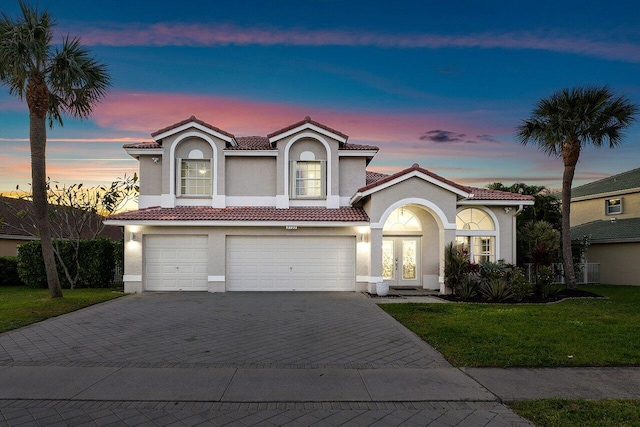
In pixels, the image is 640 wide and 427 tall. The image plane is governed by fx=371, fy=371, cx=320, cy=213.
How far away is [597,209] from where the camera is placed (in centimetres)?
2502

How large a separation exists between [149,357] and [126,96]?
13.5m

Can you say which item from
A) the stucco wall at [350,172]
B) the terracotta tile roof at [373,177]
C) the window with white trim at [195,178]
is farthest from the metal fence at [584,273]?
the window with white trim at [195,178]

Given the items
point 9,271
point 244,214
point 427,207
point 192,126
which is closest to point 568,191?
point 427,207

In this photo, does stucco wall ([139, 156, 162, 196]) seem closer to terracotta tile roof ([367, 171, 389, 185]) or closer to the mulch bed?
terracotta tile roof ([367, 171, 389, 185])

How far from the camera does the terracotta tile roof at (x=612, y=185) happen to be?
2327cm

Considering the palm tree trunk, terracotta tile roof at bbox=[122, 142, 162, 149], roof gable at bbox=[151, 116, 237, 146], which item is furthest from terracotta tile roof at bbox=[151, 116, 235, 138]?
the palm tree trunk

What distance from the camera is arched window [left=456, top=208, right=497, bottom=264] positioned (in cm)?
1606

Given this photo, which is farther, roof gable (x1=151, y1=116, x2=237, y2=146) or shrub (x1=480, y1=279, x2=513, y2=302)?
roof gable (x1=151, y1=116, x2=237, y2=146)

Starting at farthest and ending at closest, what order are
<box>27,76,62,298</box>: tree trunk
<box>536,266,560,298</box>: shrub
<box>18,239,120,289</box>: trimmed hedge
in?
1. <box>18,239,120,289</box>: trimmed hedge
2. <box>536,266,560,298</box>: shrub
3. <box>27,76,62,298</box>: tree trunk

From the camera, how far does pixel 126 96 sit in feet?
53.5

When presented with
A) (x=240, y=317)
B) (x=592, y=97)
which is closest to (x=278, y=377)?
(x=240, y=317)

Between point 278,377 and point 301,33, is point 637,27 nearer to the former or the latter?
point 301,33

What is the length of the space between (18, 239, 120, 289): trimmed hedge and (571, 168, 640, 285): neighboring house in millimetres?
25803

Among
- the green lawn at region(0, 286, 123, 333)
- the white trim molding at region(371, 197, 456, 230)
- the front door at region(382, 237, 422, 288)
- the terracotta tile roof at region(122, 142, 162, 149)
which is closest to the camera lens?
the green lawn at region(0, 286, 123, 333)
